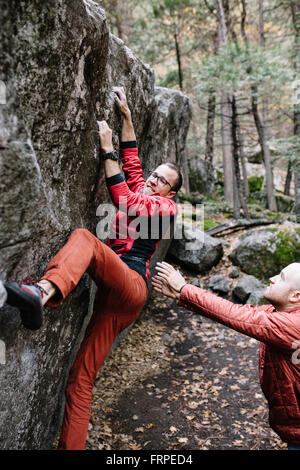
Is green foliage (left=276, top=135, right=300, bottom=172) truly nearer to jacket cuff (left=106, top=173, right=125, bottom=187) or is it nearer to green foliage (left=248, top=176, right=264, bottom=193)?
jacket cuff (left=106, top=173, right=125, bottom=187)

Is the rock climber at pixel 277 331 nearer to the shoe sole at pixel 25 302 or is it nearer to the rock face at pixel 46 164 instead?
the shoe sole at pixel 25 302

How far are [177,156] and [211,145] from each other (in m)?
9.74

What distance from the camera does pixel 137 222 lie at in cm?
404

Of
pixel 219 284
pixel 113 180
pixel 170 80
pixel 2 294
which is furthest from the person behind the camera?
pixel 170 80

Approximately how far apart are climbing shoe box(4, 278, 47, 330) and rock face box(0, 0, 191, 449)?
356 millimetres

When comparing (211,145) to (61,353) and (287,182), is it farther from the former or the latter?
(61,353)

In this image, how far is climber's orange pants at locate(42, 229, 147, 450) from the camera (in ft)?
10.4

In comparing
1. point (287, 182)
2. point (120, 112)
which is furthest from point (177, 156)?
point (287, 182)

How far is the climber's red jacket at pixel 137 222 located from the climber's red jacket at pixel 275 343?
1061 millimetres

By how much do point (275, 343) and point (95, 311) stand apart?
2.09 m

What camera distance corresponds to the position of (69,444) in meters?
3.63

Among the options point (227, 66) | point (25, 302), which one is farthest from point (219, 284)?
point (25, 302)

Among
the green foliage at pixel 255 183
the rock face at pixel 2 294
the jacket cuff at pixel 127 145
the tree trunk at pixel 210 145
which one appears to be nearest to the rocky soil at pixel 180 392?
the rock face at pixel 2 294

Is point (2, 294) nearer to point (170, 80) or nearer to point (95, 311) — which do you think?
point (95, 311)
